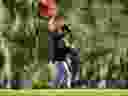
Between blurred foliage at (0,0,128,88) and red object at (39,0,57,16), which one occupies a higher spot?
red object at (39,0,57,16)

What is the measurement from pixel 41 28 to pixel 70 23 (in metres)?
0.10

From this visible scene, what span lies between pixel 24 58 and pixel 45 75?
0.09m

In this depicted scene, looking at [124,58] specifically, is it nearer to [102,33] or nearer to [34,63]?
[102,33]

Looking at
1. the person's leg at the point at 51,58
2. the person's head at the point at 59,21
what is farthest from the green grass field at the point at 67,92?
the person's head at the point at 59,21

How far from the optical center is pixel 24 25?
0.66m

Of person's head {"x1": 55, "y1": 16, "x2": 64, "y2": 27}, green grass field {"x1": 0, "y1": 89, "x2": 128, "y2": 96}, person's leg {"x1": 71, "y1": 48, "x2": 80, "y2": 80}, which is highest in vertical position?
person's head {"x1": 55, "y1": 16, "x2": 64, "y2": 27}

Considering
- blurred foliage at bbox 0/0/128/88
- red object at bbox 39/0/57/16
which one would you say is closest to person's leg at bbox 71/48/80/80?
blurred foliage at bbox 0/0/128/88

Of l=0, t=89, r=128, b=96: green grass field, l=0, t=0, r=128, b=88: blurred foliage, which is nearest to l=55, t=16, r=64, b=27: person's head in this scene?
l=0, t=0, r=128, b=88: blurred foliage

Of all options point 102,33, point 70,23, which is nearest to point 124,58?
point 102,33

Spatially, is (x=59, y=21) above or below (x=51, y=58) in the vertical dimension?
above

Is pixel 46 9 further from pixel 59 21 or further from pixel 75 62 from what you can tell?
pixel 75 62

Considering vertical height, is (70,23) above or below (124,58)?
above

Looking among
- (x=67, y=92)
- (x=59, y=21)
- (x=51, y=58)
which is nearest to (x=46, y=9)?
(x=59, y=21)

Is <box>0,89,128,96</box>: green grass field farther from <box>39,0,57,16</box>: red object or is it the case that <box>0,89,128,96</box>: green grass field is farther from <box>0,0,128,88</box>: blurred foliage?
<box>39,0,57,16</box>: red object
